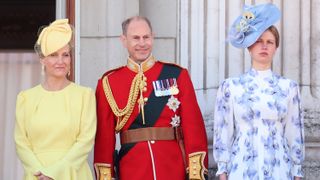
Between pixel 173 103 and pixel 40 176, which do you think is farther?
pixel 173 103

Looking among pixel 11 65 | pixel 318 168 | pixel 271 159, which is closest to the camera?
pixel 271 159

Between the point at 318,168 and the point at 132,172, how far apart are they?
4.13 ft

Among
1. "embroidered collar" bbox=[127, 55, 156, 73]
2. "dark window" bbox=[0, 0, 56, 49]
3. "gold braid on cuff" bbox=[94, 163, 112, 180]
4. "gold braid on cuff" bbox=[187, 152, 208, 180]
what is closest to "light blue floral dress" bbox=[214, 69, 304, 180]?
"gold braid on cuff" bbox=[187, 152, 208, 180]

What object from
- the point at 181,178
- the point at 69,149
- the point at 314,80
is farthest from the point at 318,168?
the point at 69,149

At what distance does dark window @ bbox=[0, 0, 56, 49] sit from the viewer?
1048 centimetres

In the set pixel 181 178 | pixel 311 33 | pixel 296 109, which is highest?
pixel 311 33

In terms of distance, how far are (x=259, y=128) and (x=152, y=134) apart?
2.04 feet

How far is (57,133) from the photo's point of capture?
18.7 feet

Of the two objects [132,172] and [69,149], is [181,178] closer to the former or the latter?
[132,172]

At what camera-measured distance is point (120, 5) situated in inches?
275

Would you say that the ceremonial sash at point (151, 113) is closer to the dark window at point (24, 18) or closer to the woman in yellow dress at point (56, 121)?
the woman in yellow dress at point (56, 121)

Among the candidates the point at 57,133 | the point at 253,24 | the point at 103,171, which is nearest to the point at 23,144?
the point at 57,133

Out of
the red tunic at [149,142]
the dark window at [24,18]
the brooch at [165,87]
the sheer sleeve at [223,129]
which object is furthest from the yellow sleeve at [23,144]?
the dark window at [24,18]

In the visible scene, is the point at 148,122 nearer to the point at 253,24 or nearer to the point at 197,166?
the point at 197,166
